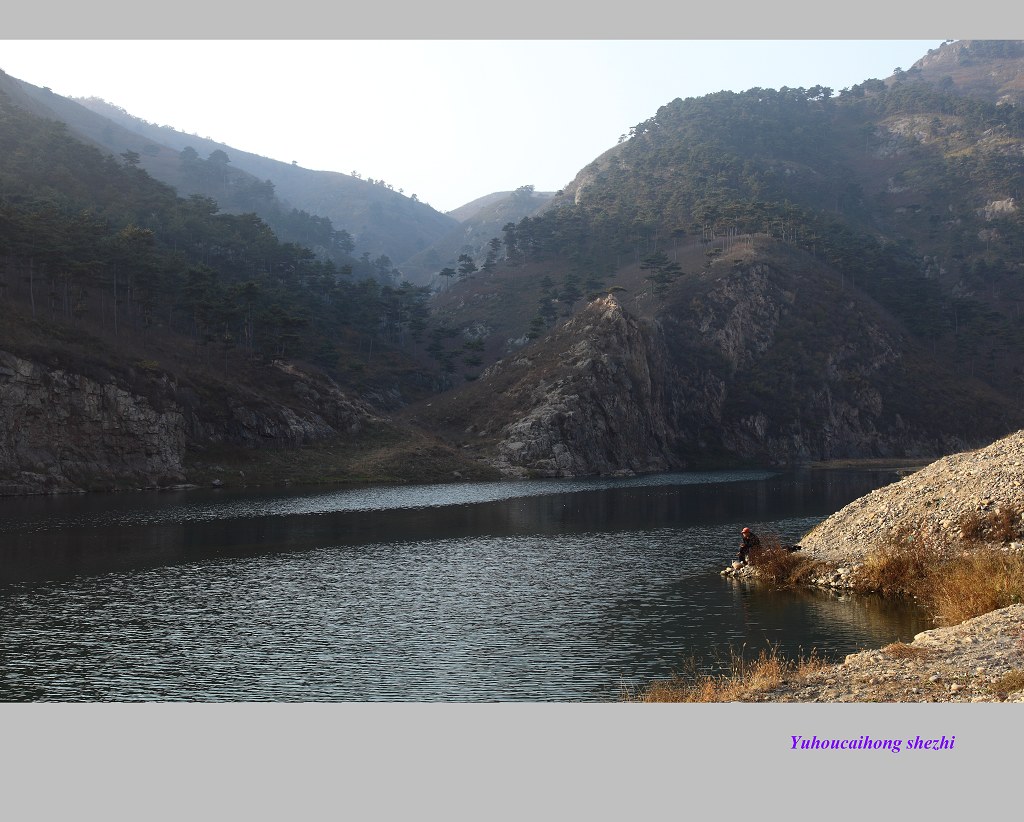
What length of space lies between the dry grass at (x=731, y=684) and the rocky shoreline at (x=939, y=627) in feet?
1.49

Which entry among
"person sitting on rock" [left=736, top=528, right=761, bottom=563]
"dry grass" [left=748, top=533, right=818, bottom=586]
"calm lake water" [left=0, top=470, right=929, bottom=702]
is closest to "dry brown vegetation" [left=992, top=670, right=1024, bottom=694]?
"calm lake water" [left=0, top=470, right=929, bottom=702]

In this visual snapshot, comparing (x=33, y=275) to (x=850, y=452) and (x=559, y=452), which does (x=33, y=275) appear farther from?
(x=850, y=452)

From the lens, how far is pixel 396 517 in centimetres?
8469

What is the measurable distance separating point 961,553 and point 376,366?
163093mm

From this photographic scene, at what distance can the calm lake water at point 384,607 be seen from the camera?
29938mm

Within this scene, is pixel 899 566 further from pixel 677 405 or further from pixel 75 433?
pixel 677 405

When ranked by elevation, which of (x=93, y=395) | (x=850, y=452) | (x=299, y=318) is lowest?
(x=850, y=452)

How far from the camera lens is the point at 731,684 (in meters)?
25.7

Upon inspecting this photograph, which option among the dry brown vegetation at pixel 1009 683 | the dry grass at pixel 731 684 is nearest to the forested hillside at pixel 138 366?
the dry grass at pixel 731 684

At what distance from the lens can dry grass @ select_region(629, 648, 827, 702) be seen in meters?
23.5

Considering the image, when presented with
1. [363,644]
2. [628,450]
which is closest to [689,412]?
[628,450]

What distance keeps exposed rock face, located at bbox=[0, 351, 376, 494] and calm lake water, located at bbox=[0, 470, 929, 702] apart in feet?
58.8

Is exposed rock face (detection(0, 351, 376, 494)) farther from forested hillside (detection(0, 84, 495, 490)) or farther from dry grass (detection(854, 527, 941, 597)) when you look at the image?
dry grass (detection(854, 527, 941, 597))
